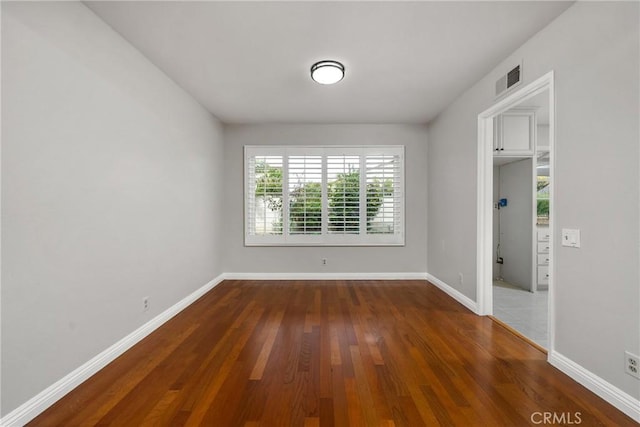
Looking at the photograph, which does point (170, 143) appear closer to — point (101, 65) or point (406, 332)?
point (101, 65)

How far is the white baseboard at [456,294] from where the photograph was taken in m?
3.25

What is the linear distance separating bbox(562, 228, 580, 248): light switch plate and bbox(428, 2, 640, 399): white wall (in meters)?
0.03

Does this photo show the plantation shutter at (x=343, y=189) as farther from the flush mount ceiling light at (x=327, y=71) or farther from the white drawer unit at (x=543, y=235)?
the white drawer unit at (x=543, y=235)

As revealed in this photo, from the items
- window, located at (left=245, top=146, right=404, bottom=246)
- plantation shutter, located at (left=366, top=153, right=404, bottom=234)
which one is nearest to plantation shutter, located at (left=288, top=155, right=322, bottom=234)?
window, located at (left=245, top=146, right=404, bottom=246)

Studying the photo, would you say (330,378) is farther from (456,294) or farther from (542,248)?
(542,248)

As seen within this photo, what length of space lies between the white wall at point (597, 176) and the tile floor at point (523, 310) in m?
0.78

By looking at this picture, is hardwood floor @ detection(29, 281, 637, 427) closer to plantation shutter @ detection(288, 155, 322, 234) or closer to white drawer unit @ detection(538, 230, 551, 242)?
plantation shutter @ detection(288, 155, 322, 234)

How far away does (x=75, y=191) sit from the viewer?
6.11 feet

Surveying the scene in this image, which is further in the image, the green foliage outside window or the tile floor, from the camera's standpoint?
the green foliage outside window

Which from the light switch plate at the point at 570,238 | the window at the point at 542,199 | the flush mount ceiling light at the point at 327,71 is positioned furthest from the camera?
the window at the point at 542,199

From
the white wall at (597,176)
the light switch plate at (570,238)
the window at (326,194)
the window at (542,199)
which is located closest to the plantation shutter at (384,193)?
the window at (326,194)

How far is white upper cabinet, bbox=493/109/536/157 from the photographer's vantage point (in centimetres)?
394

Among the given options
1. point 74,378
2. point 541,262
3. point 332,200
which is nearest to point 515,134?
point 541,262

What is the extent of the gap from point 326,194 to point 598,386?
360 cm
